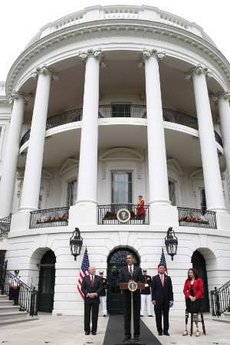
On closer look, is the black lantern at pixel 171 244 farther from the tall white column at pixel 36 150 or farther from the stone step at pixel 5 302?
the tall white column at pixel 36 150

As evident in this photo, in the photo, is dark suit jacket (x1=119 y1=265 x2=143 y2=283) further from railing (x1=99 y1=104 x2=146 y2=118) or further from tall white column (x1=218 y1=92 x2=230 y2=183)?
railing (x1=99 y1=104 x2=146 y2=118)

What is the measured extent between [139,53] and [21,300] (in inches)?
550

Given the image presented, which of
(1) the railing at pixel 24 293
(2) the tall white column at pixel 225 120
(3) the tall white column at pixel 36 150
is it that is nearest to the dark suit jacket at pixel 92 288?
(1) the railing at pixel 24 293

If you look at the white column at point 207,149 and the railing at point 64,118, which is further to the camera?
the railing at point 64,118

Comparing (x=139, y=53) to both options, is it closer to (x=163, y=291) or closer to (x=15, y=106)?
(x=15, y=106)

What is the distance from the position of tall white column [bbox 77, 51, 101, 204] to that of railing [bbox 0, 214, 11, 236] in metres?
4.83

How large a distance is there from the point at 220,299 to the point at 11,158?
13897 mm

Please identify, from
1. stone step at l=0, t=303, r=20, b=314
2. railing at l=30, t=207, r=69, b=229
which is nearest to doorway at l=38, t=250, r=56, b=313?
railing at l=30, t=207, r=69, b=229

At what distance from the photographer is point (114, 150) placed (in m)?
20.5

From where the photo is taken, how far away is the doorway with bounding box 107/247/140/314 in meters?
14.7

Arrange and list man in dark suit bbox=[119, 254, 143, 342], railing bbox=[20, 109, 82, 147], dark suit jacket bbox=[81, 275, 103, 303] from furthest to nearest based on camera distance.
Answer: railing bbox=[20, 109, 82, 147] < dark suit jacket bbox=[81, 275, 103, 303] < man in dark suit bbox=[119, 254, 143, 342]

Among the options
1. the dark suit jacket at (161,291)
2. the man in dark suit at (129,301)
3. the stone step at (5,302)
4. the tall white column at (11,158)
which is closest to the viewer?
the man in dark suit at (129,301)

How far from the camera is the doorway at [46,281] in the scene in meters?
15.8

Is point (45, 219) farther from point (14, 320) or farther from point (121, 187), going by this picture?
point (14, 320)
